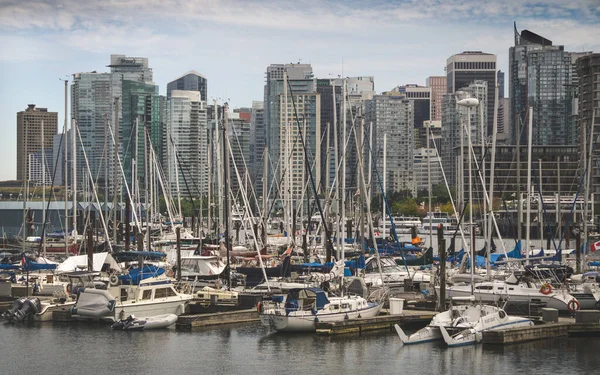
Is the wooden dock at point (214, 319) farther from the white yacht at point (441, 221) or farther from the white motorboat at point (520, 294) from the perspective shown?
the white yacht at point (441, 221)

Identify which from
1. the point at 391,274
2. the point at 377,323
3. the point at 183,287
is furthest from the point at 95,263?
the point at 377,323

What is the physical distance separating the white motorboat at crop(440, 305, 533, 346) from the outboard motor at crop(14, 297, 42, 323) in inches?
724

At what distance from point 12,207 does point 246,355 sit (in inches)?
5929

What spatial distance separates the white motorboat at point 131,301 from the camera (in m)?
44.7

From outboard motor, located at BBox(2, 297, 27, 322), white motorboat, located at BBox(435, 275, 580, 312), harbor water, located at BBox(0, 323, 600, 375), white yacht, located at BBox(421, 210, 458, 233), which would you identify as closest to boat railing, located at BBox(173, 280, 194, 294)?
harbor water, located at BBox(0, 323, 600, 375)

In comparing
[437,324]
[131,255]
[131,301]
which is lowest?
[437,324]

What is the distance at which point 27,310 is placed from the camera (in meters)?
46.5

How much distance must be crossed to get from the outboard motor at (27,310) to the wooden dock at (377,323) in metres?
13.3

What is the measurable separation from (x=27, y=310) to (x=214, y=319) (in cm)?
855

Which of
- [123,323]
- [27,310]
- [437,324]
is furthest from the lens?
[27,310]

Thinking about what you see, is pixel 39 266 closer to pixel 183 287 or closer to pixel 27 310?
pixel 27 310

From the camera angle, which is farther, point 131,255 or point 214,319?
point 131,255

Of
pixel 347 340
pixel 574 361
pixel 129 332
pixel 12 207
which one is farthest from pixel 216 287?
pixel 12 207

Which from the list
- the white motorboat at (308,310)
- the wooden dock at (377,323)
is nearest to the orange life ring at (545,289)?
the wooden dock at (377,323)
